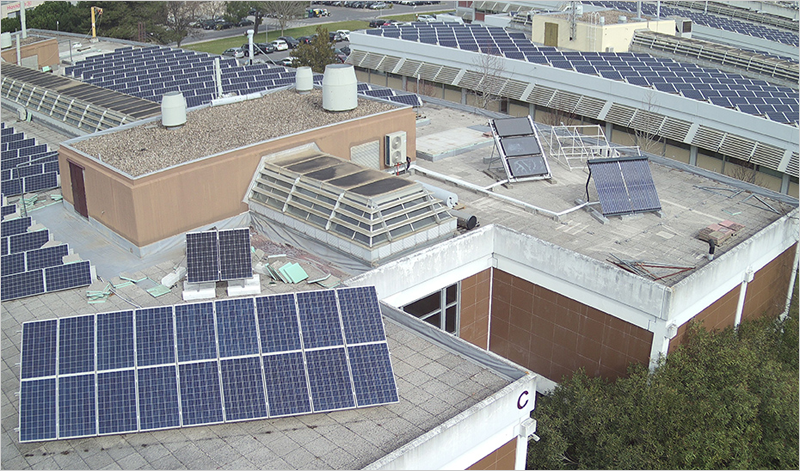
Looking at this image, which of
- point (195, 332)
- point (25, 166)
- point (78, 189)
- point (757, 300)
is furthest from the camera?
point (25, 166)

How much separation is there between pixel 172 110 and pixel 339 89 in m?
5.79

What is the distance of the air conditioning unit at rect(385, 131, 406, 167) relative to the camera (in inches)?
1048

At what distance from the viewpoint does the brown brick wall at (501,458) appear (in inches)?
582

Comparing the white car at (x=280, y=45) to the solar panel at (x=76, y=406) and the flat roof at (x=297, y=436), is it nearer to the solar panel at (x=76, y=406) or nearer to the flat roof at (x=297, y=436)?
the flat roof at (x=297, y=436)

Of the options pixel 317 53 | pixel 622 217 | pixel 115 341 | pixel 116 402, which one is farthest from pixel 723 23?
pixel 116 402

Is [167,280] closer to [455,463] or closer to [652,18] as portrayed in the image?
[455,463]

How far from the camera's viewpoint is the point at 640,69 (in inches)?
1583

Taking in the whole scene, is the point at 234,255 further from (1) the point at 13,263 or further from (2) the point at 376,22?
(2) the point at 376,22

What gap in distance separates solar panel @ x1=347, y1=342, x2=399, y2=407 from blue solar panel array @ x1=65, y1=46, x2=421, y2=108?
65.8ft

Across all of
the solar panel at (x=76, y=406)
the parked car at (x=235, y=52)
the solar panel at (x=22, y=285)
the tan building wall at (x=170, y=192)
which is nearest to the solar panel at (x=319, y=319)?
the solar panel at (x=76, y=406)

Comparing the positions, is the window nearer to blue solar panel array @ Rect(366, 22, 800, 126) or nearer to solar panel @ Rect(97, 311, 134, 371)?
solar panel @ Rect(97, 311, 134, 371)

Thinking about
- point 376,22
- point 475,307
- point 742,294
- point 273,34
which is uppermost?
point 376,22

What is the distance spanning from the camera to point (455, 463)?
14.1m

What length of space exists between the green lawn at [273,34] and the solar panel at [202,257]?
207 ft
